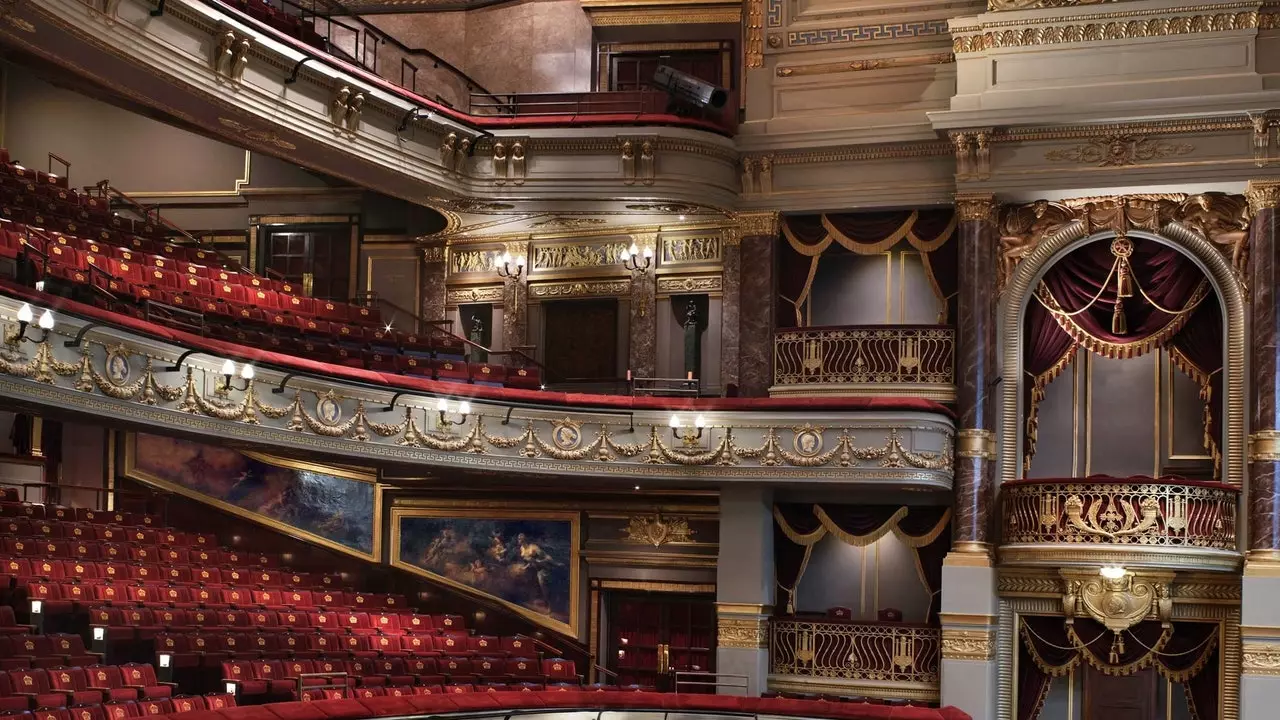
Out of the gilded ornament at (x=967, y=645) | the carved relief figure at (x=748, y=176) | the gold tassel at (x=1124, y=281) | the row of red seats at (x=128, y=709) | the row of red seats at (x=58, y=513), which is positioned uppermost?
the carved relief figure at (x=748, y=176)

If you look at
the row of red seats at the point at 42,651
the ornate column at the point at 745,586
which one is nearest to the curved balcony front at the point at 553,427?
the ornate column at the point at 745,586

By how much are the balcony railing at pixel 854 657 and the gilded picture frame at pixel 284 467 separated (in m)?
4.55

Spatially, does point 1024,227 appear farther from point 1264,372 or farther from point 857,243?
point 1264,372

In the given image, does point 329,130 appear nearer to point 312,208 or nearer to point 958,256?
point 312,208

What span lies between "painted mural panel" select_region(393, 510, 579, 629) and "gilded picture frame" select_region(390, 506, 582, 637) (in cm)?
1

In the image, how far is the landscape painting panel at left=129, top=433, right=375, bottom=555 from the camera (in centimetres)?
1719

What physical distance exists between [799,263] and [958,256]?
1804mm

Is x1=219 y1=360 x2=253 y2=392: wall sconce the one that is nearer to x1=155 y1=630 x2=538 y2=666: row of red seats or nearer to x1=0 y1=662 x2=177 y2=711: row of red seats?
x1=155 y1=630 x2=538 y2=666: row of red seats

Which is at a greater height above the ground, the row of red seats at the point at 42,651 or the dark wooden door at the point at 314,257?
the dark wooden door at the point at 314,257

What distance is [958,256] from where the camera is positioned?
16656 millimetres

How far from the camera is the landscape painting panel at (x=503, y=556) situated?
57.9ft

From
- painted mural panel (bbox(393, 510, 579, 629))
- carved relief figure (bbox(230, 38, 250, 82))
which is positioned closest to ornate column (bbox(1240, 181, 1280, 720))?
painted mural panel (bbox(393, 510, 579, 629))

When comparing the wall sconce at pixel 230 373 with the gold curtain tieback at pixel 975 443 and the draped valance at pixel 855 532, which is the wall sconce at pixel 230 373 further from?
the gold curtain tieback at pixel 975 443

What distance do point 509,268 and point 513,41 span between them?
2632mm
